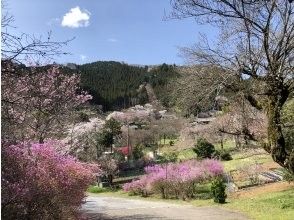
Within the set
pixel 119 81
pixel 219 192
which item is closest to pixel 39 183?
pixel 219 192

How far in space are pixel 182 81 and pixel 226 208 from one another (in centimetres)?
1412

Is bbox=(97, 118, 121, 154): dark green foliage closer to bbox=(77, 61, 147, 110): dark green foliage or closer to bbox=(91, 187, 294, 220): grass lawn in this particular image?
bbox=(91, 187, 294, 220): grass lawn

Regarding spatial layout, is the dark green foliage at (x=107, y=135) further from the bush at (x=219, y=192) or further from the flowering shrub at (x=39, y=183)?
A: the flowering shrub at (x=39, y=183)

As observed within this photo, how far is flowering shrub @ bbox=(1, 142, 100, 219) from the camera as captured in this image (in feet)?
30.5

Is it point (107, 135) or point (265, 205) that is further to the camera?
point (107, 135)

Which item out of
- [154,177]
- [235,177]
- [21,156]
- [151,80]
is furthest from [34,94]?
[151,80]

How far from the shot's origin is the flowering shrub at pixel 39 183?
30.5 feet

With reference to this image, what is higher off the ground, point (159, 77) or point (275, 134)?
point (159, 77)

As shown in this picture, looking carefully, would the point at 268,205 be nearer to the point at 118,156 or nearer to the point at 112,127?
the point at 118,156

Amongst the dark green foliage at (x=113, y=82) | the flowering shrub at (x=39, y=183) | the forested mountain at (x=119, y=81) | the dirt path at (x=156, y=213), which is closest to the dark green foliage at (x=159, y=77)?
the forested mountain at (x=119, y=81)

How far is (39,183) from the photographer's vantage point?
34.9 feet

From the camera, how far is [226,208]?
75.5 feet

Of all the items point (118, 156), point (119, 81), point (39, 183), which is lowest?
point (118, 156)

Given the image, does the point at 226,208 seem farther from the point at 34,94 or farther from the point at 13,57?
the point at 13,57
